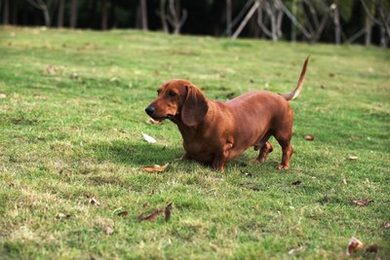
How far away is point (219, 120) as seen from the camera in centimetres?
646

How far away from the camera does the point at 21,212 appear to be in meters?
4.84

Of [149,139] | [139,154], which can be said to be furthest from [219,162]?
[149,139]

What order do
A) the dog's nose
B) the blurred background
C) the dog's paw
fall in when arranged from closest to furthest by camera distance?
the dog's nose
the dog's paw
the blurred background

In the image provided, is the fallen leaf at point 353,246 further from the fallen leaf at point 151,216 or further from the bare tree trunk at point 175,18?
the bare tree trunk at point 175,18

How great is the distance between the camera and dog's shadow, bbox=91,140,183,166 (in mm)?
6723

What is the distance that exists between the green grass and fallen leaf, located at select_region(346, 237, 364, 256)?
0.06 metres

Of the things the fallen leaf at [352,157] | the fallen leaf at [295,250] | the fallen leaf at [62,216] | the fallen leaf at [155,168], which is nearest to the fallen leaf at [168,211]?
the fallen leaf at [62,216]

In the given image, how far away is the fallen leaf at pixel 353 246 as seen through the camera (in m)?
4.52

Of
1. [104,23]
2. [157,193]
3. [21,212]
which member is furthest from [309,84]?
[104,23]

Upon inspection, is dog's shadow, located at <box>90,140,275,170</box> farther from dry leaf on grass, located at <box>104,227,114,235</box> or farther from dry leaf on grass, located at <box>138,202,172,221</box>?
dry leaf on grass, located at <box>104,227,114,235</box>

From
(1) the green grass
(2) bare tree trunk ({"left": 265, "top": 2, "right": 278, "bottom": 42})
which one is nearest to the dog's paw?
(1) the green grass

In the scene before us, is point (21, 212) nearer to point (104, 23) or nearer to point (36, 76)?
point (36, 76)

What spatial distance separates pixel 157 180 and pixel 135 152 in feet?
3.77

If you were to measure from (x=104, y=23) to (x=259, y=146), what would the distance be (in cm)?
3536
